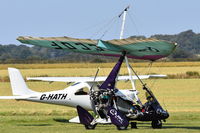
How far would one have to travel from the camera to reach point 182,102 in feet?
127

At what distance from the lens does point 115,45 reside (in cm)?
2167

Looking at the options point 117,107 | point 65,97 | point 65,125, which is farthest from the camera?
point 65,97

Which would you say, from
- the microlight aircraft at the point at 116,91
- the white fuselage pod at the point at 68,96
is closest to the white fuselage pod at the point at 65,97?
A: the white fuselage pod at the point at 68,96

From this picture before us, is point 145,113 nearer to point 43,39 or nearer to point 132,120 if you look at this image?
point 132,120

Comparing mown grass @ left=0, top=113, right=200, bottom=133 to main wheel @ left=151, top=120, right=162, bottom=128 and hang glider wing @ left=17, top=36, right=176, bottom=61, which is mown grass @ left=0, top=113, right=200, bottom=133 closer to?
main wheel @ left=151, top=120, right=162, bottom=128

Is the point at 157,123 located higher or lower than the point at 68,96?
higher

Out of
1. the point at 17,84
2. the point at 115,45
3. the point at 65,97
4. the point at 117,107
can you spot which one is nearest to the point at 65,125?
the point at 65,97

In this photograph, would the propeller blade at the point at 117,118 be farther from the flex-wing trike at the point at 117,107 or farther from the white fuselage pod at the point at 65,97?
the white fuselage pod at the point at 65,97

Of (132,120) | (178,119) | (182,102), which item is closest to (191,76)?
(182,102)

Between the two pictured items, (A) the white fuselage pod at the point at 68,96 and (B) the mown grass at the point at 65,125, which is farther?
(A) the white fuselage pod at the point at 68,96

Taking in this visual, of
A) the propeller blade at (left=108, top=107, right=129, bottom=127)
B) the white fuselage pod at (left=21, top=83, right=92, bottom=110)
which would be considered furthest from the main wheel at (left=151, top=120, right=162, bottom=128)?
the white fuselage pod at (left=21, top=83, right=92, bottom=110)

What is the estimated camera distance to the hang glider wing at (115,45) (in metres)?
21.1

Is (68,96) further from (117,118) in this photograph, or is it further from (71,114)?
(117,118)

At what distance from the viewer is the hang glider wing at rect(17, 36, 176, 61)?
2114 centimetres
